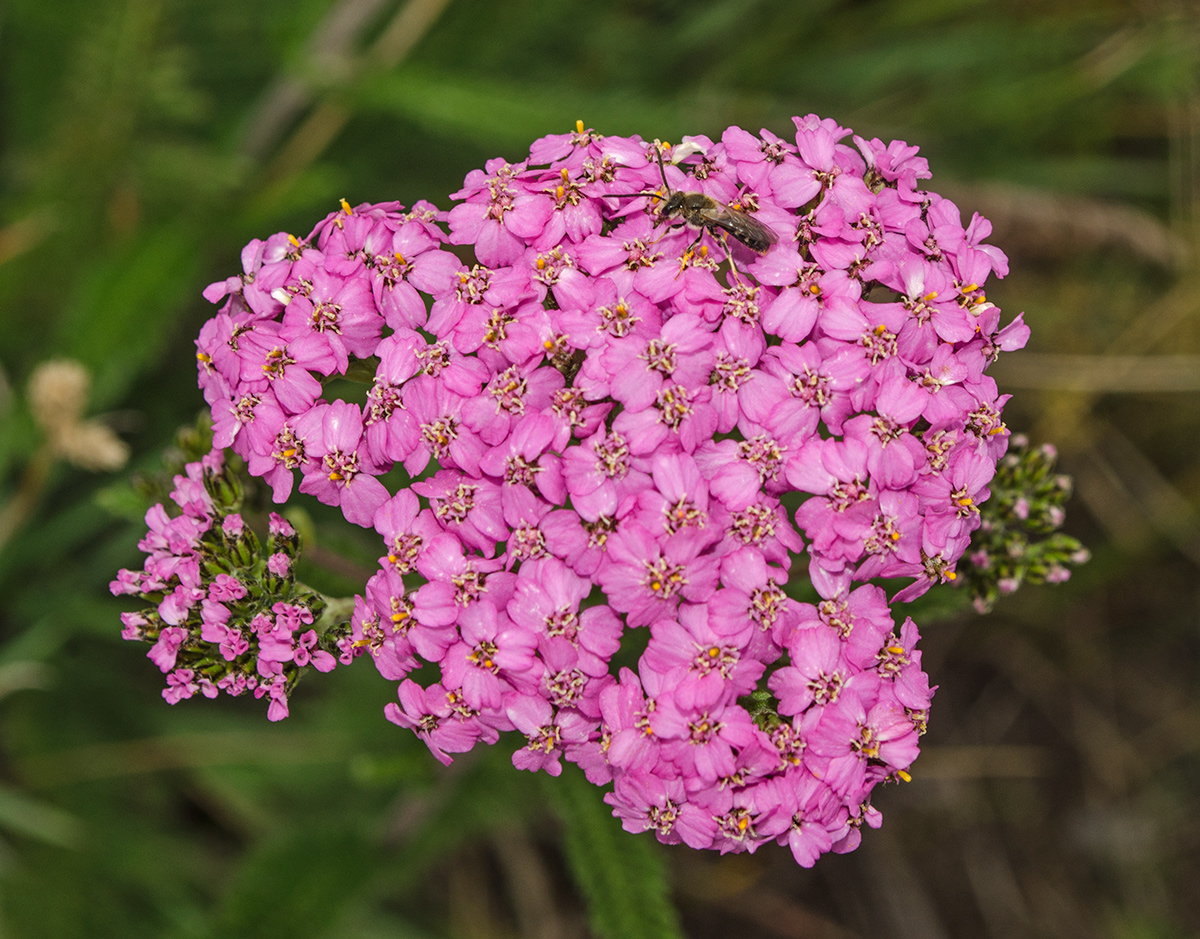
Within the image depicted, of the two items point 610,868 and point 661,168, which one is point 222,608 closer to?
point 610,868

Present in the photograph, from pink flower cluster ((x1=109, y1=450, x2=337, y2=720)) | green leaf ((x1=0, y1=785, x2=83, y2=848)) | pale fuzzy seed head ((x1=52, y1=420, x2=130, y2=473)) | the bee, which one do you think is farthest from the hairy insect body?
green leaf ((x1=0, y1=785, x2=83, y2=848))

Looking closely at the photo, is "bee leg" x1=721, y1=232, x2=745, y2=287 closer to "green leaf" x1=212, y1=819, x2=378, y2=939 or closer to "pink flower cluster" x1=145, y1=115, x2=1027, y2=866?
"pink flower cluster" x1=145, y1=115, x2=1027, y2=866

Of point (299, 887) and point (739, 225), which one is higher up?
point (739, 225)

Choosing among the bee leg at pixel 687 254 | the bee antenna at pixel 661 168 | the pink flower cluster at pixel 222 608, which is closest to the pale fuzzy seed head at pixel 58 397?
the pink flower cluster at pixel 222 608

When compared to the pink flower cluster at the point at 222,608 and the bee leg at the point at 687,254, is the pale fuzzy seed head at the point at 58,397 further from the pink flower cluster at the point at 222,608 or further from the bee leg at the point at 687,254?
the bee leg at the point at 687,254

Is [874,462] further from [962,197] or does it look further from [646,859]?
[962,197]

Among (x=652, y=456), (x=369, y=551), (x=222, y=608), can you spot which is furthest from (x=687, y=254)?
(x=369, y=551)
